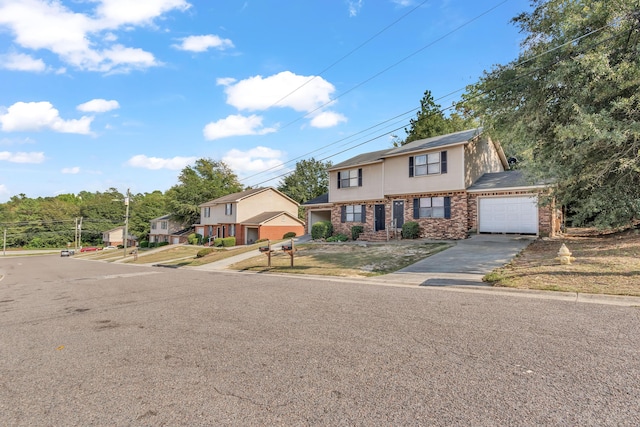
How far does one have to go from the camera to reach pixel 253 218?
42188mm

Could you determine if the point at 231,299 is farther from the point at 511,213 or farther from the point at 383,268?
the point at 511,213

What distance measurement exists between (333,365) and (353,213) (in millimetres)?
22526

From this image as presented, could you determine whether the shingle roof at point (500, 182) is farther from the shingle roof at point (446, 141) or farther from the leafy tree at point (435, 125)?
the leafy tree at point (435, 125)

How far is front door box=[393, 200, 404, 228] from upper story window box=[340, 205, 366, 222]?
2.67 meters

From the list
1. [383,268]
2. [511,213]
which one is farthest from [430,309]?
[511,213]

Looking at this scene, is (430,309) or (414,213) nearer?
(430,309)

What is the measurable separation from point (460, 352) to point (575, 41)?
42.1 ft

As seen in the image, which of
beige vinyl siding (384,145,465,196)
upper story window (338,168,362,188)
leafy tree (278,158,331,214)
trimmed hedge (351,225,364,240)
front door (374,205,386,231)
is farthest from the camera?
leafy tree (278,158,331,214)

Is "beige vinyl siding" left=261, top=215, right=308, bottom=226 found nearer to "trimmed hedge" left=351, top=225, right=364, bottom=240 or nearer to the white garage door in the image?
"trimmed hedge" left=351, top=225, right=364, bottom=240

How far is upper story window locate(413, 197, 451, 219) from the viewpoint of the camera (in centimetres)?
2142

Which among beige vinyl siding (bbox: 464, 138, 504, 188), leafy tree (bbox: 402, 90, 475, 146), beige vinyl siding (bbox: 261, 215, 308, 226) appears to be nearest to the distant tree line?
beige vinyl siding (bbox: 261, 215, 308, 226)

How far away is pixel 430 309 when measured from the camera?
688 centimetres

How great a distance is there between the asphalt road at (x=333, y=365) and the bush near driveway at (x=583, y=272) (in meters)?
1.46

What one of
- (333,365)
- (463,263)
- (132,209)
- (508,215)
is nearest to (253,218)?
(508,215)
